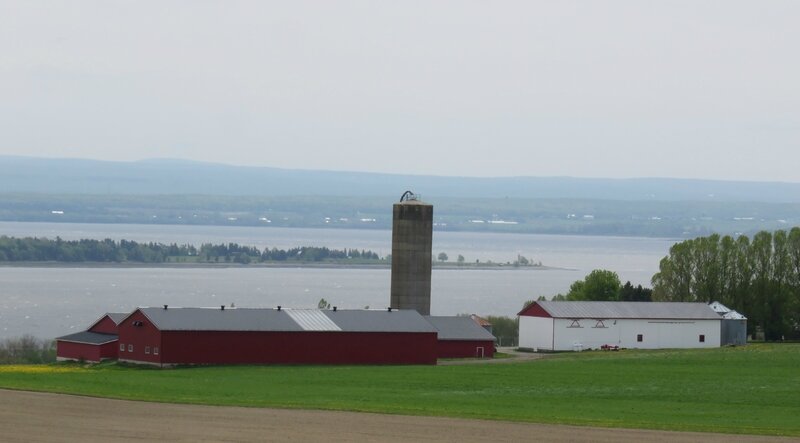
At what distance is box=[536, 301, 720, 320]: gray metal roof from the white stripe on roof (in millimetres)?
16703

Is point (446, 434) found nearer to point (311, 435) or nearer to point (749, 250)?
point (311, 435)

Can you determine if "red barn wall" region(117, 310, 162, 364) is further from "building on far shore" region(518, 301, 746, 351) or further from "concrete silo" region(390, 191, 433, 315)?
"building on far shore" region(518, 301, 746, 351)

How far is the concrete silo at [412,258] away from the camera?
77.4 meters

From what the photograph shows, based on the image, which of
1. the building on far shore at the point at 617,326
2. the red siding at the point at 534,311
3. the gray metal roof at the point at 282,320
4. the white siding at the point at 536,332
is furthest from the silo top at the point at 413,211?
the gray metal roof at the point at 282,320

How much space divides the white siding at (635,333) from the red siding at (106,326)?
2356 cm

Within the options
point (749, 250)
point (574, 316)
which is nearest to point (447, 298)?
point (749, 250)

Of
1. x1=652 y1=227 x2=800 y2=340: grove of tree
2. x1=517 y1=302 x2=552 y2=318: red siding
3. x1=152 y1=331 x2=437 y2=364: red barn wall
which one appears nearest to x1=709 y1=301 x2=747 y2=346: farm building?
x1=652 y1=227 x2=800 y2=340: grove of tree

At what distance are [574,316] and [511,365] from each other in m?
18.3

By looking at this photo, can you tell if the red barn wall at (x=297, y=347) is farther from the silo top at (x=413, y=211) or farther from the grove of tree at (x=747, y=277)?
the grove of tree at (x=747, y=277)

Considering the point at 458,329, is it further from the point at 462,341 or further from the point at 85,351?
the point at 85,351

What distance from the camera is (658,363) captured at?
61.7 metres

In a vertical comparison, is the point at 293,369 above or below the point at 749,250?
below

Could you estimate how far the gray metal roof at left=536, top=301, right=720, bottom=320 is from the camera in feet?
261

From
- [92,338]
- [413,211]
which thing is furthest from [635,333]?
[92,338]
